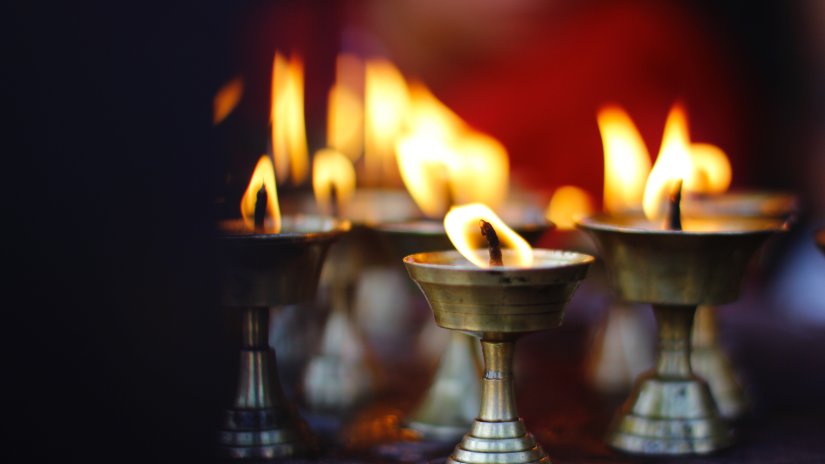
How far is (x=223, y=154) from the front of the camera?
1.39 metres

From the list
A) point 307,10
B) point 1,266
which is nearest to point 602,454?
point 1,266

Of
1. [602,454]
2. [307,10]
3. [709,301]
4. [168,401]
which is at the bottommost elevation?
[602,454]

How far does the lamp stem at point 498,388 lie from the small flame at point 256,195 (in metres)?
0.38

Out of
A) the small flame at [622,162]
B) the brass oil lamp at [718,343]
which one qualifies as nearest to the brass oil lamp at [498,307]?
the brass oil lamp at [718,343]

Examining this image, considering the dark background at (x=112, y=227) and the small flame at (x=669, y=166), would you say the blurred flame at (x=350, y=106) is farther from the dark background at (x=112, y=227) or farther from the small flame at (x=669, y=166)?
the dark background at (x=112, y=227)

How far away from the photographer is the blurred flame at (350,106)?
149 inches

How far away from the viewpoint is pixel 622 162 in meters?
2.15

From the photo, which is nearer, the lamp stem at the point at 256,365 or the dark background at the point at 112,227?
the dark background at the point at 112,227

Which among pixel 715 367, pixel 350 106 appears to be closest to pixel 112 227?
pixel 715 367

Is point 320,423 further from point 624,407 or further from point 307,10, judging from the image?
point 307,10

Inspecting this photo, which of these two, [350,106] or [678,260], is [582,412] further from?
[350,106]

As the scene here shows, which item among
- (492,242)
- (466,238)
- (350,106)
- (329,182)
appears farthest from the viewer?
(350,106)

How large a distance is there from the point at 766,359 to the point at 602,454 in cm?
87

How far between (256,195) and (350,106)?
2.61 metres
